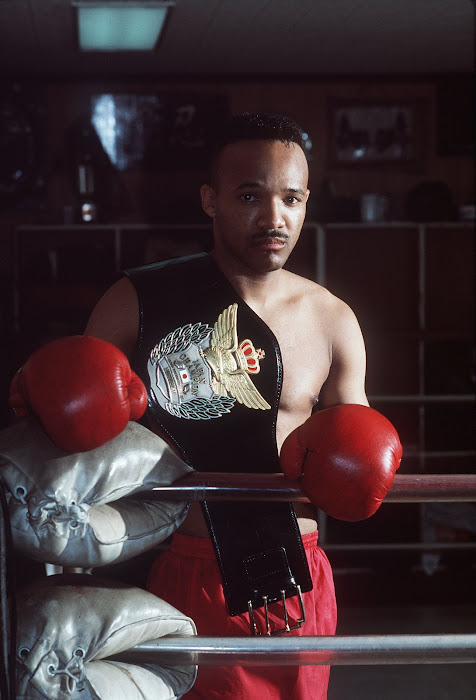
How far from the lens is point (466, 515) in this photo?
168 inches

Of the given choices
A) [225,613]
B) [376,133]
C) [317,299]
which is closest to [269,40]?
[376,133]

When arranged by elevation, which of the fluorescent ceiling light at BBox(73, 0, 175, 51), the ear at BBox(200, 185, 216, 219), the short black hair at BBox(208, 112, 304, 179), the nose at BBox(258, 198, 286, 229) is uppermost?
the fluorescent ceiling light at BBox(73, 0, 175, 51)

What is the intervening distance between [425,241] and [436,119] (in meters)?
0.87

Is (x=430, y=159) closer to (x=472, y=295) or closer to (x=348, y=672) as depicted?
(x=472, y=295)

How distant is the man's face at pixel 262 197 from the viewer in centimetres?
128

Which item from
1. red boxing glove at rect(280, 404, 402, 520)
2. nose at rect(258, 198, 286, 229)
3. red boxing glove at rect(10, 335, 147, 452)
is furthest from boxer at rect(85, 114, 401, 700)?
red boxing glove at rect(10, 335, 147, 452)

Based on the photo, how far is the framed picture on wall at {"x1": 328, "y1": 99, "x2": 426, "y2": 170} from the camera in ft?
16.9

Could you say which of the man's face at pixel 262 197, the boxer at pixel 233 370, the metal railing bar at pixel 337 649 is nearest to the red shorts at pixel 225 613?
the boxer at pixel 233 370

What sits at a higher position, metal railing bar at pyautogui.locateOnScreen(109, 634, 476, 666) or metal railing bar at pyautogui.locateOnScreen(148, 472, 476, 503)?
metal railing bar at pyautogui.locateOnScreen(148, 472, 476, 503)

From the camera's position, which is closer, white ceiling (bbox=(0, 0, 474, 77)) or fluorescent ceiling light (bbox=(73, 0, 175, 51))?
fluorescent ceiling light (bbox=(73, 0, 175, 51))

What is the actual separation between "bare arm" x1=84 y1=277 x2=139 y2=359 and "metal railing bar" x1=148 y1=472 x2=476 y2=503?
0.41 meters

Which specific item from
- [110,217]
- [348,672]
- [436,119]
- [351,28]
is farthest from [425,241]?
[348,672]

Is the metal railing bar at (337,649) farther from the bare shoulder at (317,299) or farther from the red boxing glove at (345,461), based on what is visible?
the bare shoulder at (317,299)

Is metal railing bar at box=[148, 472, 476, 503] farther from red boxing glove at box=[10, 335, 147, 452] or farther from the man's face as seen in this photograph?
the man's face
